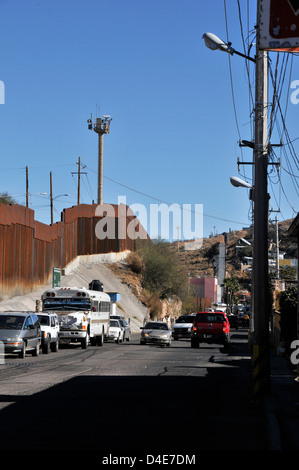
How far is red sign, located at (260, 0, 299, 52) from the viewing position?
12.8 m

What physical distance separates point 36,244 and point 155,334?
1700cm

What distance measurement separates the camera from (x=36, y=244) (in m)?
57.9

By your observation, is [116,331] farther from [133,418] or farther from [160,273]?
[160,273]

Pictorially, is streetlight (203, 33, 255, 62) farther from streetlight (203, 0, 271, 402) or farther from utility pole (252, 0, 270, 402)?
utility pole (252, 0, 270, 402)

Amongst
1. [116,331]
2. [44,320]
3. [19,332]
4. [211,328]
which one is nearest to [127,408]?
[19,332]

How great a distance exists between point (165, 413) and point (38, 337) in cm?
1777

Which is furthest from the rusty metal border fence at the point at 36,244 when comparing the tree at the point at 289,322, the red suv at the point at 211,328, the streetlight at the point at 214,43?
the streetlight at the point at 214,43

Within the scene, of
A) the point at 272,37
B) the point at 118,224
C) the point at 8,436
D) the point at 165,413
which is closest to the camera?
the point at 8,436

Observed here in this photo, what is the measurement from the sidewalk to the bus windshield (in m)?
17.6

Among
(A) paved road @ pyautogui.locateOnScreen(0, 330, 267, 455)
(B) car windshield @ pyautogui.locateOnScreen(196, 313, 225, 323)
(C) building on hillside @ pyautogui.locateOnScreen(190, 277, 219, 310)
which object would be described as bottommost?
(A) paved road @ pyautogui.locateOnScreen(0, 330, 267, 455)

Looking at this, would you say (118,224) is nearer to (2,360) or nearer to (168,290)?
(168,290)

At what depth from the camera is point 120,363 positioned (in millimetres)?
28125

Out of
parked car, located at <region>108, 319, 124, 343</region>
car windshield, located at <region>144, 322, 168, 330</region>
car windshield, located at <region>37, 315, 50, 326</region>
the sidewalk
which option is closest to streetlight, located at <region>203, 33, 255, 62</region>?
the sidewalk

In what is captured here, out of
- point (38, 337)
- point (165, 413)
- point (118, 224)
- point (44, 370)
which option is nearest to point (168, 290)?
point (118, 224)
